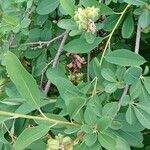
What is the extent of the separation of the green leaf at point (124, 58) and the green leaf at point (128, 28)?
22 centimetres

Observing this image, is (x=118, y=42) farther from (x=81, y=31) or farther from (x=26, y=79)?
(x=26, y=79)

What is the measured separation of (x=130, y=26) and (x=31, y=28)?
1.31ft

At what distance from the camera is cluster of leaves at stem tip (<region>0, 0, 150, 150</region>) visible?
996mm

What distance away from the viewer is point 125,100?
1090 millimetres

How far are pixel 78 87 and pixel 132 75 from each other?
14 cm

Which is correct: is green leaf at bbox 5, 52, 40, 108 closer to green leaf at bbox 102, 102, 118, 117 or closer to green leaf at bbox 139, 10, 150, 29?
green leaf at bbox 102, 102, 118, 117

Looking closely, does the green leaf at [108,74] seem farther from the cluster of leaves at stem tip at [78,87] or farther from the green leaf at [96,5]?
Result: the green leaf at [96,5]

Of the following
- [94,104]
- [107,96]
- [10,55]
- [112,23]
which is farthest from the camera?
[112,23]

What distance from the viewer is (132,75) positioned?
1.10 m

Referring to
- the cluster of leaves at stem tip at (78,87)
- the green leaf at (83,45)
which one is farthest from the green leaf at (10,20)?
the green leaf at (83,45)

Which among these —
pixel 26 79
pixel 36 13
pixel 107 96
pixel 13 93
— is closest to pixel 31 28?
pixel 36 13

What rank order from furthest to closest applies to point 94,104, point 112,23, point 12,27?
point 12,27 < point 112,23 < point 94,104

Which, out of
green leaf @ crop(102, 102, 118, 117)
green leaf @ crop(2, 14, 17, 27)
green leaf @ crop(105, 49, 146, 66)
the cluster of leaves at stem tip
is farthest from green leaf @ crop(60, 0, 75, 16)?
green leaf @ crop(2, 14, 17, 27)

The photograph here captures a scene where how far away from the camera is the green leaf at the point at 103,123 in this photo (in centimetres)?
99
